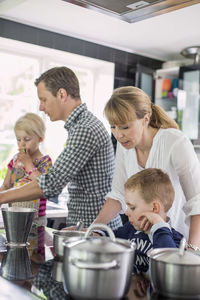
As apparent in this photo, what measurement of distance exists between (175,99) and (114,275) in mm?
4211

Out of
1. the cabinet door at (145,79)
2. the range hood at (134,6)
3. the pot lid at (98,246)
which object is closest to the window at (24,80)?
the cabinet door at (145,79)

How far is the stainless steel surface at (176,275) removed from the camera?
31.6 inches

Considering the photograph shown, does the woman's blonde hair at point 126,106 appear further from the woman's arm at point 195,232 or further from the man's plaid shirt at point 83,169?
the woman's arm at point 195,232

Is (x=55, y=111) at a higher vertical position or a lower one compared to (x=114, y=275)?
higher

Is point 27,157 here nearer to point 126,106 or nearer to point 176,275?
point 126,106

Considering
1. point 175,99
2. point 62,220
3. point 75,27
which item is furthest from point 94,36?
point 62,220

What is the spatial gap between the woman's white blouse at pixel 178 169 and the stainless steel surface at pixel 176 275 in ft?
1.95

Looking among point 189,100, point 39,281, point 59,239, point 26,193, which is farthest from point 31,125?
point 189,100

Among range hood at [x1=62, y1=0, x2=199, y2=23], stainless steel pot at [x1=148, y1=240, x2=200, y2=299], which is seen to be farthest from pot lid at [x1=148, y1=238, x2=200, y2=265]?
range hood at [x1=62, y1=0, x2=199, y2=23]

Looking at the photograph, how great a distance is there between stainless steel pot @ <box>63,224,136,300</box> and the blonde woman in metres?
0.64

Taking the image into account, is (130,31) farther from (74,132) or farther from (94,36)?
(74,132)

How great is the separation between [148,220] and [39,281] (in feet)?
1.37

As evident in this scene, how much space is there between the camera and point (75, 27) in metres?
3.94

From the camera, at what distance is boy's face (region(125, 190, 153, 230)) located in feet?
4.16
